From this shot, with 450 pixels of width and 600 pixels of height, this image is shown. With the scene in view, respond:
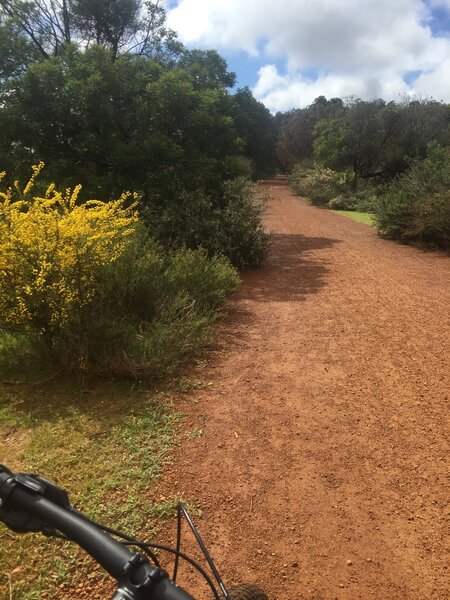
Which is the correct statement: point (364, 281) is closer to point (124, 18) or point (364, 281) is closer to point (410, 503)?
A: point (410, 503)

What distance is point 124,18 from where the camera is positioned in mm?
13578

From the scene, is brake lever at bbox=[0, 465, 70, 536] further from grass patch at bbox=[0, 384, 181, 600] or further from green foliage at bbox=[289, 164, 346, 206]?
green foliage at bbox=[289, 164, 346, 206]

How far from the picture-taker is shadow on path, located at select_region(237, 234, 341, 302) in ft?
25.3

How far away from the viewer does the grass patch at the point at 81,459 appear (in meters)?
2.36

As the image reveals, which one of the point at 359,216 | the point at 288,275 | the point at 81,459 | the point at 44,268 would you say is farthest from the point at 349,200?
the point at 81,459

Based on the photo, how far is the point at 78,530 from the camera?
3.13 feet

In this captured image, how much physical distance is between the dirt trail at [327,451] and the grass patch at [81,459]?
249 millimetres

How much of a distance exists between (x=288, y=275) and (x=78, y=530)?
844cm

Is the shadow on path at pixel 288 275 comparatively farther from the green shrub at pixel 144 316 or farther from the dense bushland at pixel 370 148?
the dense bushland at pixel 370 148

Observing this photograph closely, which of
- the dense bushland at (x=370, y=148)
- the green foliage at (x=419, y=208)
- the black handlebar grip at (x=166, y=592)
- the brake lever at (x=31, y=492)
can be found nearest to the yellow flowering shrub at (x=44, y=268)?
the brake lever at (x=31, y=492)

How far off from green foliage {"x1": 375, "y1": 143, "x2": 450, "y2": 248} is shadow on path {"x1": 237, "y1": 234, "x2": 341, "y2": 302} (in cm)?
181

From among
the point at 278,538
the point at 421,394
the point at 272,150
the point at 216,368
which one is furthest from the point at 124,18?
the point at 272,150

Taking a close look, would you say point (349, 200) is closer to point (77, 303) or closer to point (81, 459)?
point (77, 303)

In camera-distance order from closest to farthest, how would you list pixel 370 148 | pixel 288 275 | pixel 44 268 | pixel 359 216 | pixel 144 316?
pixel 44 268 → pixel 144 316 → pixel 288 275 → pixel 359 216 → pixel 370 148
